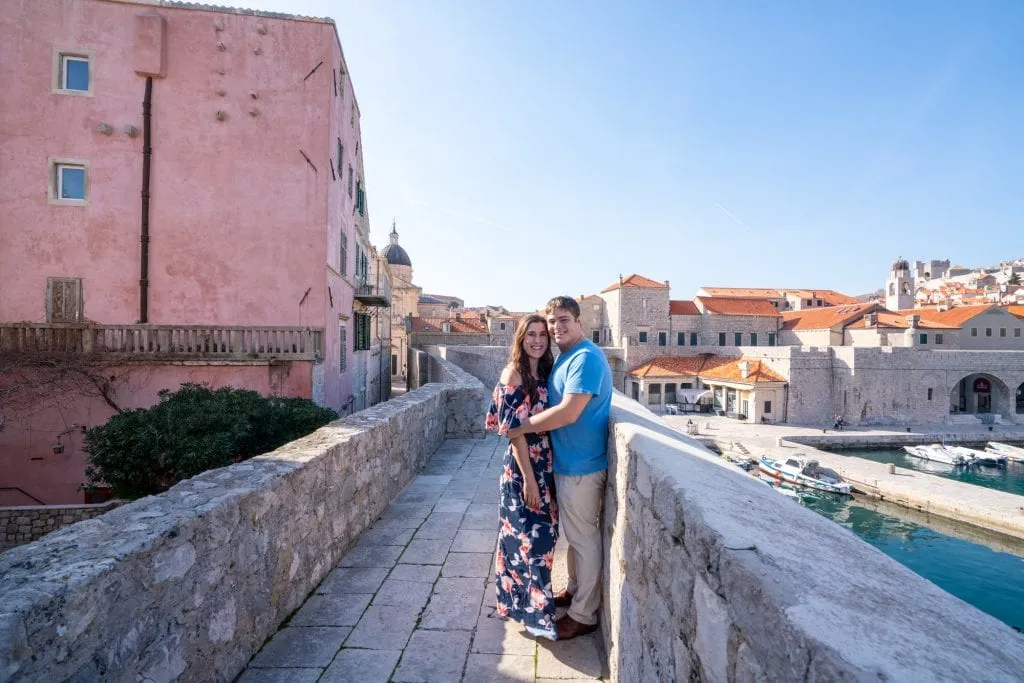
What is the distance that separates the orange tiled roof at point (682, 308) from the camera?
45.1m

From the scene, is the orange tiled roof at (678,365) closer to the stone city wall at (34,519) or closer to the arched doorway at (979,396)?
the arched doorway at (979,396)

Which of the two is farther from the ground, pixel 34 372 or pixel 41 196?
pixel 41 196

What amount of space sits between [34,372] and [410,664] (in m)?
14.9

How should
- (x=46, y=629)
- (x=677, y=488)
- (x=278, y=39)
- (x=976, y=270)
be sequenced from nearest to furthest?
(x=46, y=629)
(x=677, y=488)
(x=278, y=39)
(x=976, y=270)

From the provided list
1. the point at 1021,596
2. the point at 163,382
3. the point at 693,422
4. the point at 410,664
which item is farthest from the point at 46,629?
the point at 693,422

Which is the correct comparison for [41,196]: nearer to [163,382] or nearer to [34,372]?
[34,372]

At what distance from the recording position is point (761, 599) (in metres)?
1.09

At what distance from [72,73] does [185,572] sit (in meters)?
16.7

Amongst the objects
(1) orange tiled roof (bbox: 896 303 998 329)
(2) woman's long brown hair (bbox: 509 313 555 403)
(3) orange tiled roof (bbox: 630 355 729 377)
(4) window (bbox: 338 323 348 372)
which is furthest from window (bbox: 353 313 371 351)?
(1) orange tiled roof (bbox: 896 303 998 329)

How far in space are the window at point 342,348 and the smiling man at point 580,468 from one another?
13797mm

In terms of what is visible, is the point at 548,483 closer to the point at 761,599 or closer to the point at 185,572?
the point at 185,572

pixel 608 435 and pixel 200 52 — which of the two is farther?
pixel 200 52

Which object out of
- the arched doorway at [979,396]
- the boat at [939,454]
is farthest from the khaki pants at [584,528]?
the arched doorway at [979,396]

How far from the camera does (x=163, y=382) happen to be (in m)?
12.7
